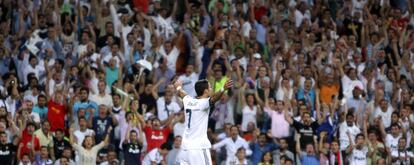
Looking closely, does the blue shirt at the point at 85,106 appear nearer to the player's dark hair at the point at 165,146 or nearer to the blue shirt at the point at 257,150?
the player's dark hair at the point at 165,146

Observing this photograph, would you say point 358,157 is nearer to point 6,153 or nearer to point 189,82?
point 189,82

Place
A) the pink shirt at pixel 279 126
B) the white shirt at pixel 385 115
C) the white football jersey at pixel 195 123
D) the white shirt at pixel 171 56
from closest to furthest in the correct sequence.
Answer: the white football jersey at pixel 195 123 → the pink shirt at pixel 279 126 → the white shirt at pixel 385 115 → the white shirt at pixel 171 56

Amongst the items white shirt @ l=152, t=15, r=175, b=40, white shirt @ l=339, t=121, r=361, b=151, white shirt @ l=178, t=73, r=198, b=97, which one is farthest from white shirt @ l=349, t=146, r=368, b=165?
white shirt @ l=152, t=15, r=175, b=40

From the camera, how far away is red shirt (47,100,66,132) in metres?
33.5

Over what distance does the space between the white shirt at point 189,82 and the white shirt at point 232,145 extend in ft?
6.43

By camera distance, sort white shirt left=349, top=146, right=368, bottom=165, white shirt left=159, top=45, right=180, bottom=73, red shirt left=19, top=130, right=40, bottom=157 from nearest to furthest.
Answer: red shirt left=19, top=130, right=40, bottom=157, white shirt left=349, top=146, right=368, bottom=165, white shirt left=159, top=45, right=180, bottom=73

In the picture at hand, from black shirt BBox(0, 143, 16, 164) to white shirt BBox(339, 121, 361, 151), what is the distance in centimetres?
701

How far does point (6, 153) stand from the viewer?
107 feet

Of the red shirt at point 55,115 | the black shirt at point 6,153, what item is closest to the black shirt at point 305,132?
the red shirt at point 55,115

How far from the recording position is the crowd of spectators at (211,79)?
109 ft

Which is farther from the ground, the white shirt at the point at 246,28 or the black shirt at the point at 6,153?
the white shirt at the point at 246,28

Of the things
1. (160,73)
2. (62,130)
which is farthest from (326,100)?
(62,130)

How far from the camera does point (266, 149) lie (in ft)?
110

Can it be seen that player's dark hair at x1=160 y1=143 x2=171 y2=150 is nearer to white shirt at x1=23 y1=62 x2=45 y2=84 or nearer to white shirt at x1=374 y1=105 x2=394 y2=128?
white shirt at x1=23 y1=62 x2=45 y2=84
